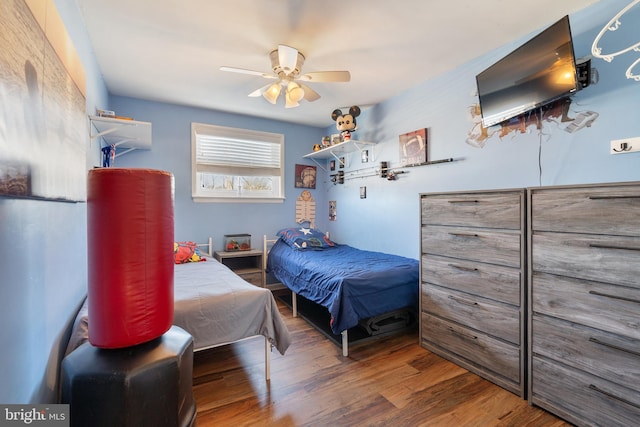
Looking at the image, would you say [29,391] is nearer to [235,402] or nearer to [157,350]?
[157,350]

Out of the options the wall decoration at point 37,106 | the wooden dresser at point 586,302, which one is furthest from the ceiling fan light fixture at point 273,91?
the wooden dresser at point 586,302

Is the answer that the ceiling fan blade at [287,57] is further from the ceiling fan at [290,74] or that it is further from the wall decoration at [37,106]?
the wall decoration at [37,106]

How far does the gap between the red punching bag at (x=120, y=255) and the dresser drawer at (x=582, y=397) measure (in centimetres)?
212

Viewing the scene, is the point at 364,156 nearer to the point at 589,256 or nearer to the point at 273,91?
the point at 273,91

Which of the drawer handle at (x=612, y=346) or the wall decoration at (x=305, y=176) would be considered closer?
the drawer handle at (x=612, y=346)

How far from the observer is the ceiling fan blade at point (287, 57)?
201cm

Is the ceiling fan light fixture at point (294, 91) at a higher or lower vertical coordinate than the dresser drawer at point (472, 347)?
higher

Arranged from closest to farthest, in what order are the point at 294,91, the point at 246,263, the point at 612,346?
the point at 612,346
the point at 294,91
the point at 246,263

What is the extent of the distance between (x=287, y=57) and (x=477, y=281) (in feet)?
6.94

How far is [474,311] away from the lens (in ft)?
6.79

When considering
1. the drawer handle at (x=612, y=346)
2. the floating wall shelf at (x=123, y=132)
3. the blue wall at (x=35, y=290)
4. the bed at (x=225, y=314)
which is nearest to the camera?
the blue wall at (x=35, y=290)

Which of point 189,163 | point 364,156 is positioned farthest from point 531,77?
point 189,163

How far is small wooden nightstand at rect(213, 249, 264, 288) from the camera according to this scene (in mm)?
3690

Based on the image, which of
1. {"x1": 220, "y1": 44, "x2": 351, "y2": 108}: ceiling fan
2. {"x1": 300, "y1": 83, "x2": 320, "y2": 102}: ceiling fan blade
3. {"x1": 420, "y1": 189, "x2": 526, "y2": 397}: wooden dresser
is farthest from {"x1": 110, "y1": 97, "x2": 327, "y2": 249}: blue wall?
{"x1": 420, "y1": 189, "x2": 526, "y2": 397}: wooden dresser
